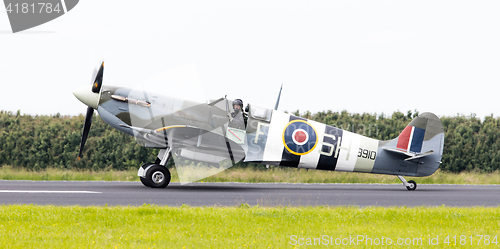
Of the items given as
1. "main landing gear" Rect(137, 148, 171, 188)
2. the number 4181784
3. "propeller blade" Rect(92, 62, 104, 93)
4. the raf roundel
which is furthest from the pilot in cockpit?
the number 4181784

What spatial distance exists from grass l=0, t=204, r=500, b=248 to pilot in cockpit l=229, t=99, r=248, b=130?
466 cm

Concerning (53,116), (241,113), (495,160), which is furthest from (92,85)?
(495,160)

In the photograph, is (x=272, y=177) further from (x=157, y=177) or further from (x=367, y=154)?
(x=157, y=177)

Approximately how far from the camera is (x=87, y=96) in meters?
13.3

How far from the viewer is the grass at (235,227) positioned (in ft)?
19.3

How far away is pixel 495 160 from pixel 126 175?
60.0ft

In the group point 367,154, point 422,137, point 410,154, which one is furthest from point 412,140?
point 367,154

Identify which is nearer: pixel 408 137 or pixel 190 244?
pixel 190 244

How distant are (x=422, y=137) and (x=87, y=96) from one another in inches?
407

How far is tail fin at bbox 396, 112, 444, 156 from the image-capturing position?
14984 mm

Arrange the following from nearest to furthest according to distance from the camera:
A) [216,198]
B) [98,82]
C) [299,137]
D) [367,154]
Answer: [216,198], [98,82], [299,137], [367,154]

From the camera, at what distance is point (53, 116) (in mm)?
27641

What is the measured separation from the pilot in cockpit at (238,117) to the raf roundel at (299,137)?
129 cm

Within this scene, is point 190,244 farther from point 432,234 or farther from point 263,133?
point 263,133
